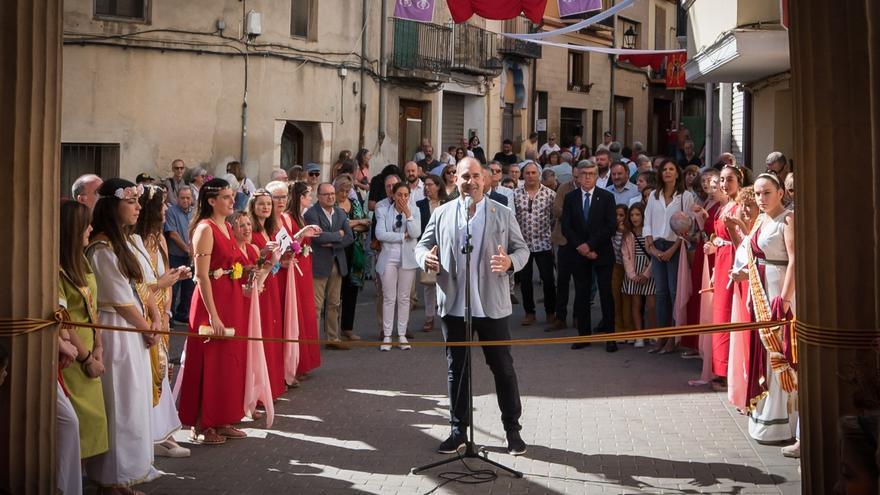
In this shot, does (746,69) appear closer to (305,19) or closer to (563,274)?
(563,274)

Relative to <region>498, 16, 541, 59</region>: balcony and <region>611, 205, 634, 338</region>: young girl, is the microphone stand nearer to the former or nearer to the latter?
<region>611, 205, 634, 338</region>: young girl

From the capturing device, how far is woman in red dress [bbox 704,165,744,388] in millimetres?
9820

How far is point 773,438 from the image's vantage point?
821 cm

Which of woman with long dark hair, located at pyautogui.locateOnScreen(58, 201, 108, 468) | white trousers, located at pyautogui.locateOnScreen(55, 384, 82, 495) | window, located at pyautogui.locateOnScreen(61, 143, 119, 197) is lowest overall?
white trousers, located at pyautogui.locateOnScreen(55, 384, 82, 495)

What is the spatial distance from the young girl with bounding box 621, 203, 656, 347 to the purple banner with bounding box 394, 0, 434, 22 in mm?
9649

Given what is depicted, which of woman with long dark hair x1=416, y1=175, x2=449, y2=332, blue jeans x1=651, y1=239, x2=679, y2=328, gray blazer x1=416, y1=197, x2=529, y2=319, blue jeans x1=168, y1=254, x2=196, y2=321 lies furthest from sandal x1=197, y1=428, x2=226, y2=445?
blue jeans x1=168, y1=254, x2=196, y2=321

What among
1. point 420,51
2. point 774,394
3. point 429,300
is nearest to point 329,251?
point 429,300

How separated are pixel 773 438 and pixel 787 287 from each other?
1.15m

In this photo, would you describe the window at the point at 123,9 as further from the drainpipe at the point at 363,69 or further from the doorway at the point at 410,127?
the doorway at the point at 410,127

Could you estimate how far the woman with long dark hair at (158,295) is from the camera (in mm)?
7605

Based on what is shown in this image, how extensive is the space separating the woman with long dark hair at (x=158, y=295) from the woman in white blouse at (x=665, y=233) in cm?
570

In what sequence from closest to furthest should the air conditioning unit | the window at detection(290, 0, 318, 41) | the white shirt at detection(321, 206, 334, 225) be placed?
1. the white shirt at detection(321, 206, 334, 225)
2. the air conditioning unit
3. the window at detection(290, 0, 318, 41)

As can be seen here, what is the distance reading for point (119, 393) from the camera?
6922mm

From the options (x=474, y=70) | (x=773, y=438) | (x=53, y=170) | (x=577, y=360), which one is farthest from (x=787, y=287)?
(x=474, y=70)
